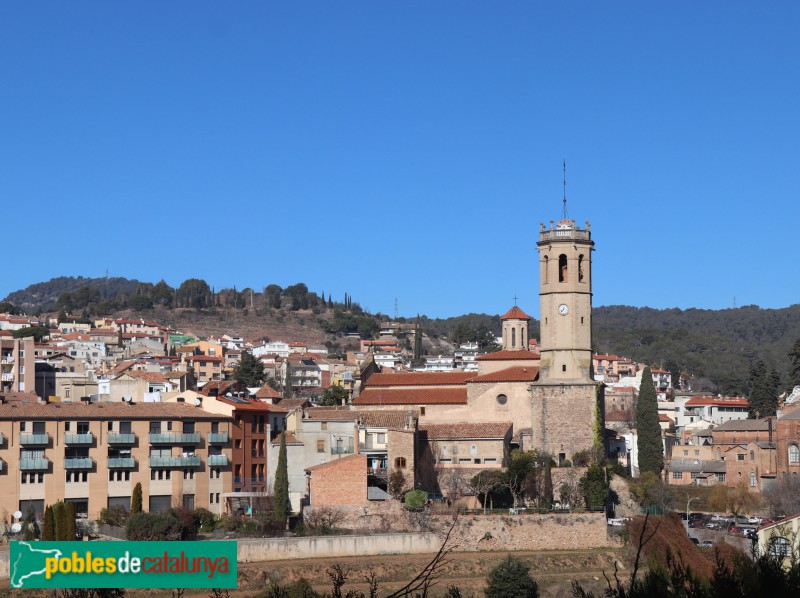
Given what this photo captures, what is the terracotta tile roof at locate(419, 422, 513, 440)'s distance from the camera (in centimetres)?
6638

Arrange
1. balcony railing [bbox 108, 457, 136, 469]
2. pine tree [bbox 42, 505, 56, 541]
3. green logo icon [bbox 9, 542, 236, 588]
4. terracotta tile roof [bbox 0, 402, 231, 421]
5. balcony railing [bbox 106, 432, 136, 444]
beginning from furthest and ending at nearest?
balcony railing [bbox 106, 432, 136, 444], balcony railing [bbox 108, 457, 136, 469], terracotta tile roof [bbox 0, 402, 231, 421], pine tree [bbox 42, 505, 56, 541], green logo icon [bbox 9, 542, 236, 588]

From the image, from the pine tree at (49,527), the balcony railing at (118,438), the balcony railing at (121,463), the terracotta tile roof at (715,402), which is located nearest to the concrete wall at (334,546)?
the pine tree at (49,527)

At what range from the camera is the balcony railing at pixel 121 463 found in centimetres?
6141

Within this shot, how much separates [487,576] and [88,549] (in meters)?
18.2

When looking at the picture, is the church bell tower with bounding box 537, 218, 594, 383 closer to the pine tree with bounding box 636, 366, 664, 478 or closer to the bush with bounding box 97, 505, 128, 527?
the pine tree with bounding box 636, 366, 664, 478

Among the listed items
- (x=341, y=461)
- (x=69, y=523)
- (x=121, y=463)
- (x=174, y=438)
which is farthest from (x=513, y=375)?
(x=69, y=523)

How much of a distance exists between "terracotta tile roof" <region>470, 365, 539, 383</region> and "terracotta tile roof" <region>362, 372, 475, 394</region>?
2566 mm

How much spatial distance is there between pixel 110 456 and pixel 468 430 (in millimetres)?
19273

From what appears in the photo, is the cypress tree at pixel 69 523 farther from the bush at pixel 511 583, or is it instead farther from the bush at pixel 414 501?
the bush at pixel 511 583

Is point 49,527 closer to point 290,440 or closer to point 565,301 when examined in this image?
point 290,440

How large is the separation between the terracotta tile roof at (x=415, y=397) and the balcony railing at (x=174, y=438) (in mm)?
11864

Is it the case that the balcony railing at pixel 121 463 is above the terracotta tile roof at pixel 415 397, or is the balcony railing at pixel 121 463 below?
below

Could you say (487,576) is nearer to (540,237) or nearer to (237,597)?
(237,597)

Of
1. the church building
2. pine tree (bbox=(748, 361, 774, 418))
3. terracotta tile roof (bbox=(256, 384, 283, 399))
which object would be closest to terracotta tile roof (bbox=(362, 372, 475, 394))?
the church building
